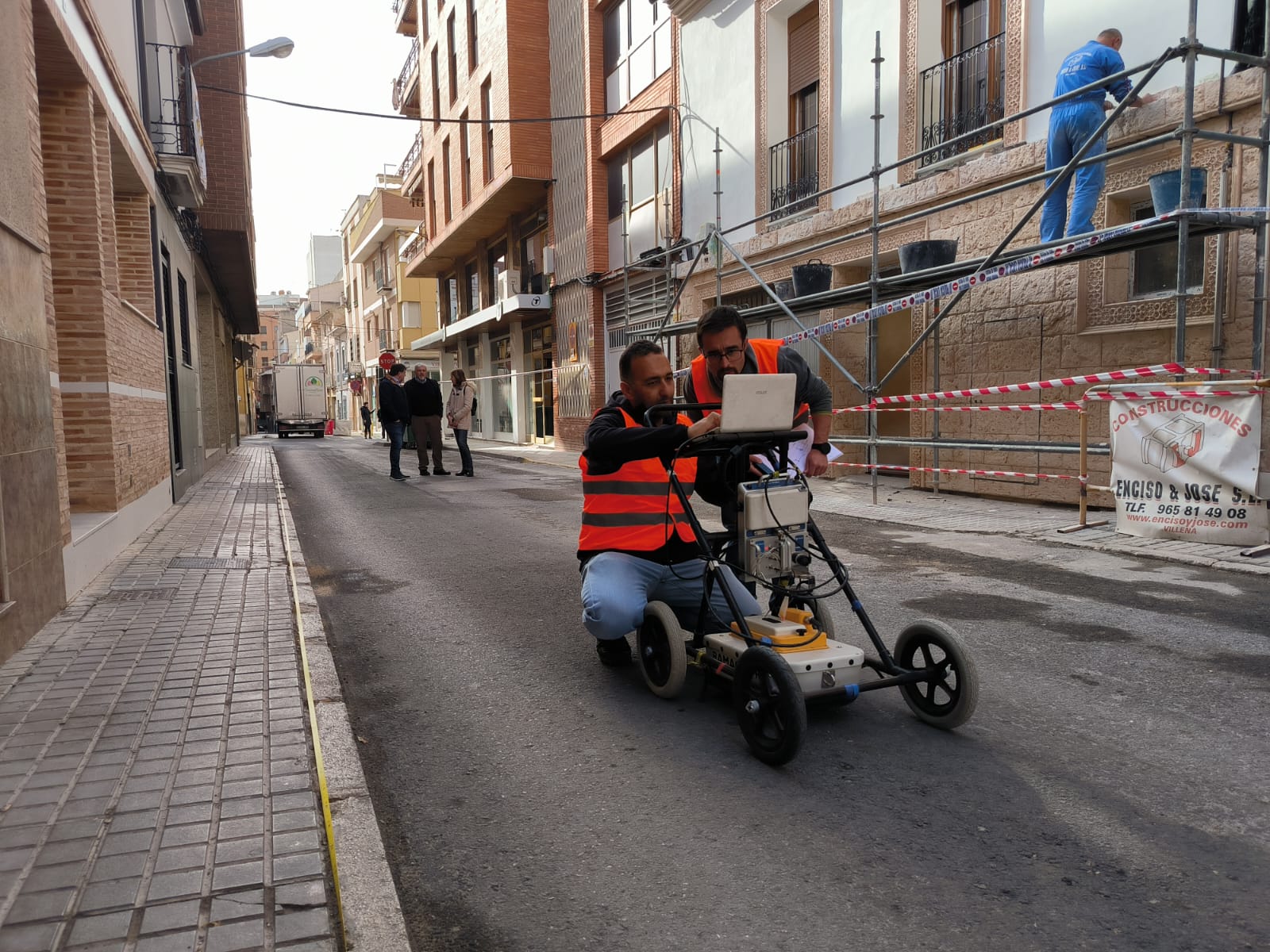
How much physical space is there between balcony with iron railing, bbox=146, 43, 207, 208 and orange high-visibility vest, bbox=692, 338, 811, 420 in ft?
35.7

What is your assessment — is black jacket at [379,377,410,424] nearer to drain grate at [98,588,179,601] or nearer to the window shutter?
the window shutter

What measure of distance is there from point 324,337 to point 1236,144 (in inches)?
2851

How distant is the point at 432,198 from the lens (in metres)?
32.2

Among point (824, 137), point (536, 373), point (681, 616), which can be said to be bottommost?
point (681, 616)

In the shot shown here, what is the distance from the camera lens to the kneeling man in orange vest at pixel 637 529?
3.74 metres

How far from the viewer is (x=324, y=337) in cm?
7331

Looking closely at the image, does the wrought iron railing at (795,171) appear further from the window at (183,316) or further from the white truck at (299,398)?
the white truck at (299,398)

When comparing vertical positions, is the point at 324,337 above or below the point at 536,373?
above

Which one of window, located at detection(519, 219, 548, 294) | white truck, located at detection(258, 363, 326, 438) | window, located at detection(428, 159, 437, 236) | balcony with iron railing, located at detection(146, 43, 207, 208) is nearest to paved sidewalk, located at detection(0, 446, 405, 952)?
balcony with iron railing, located at detection(146, 43, 207, 208)

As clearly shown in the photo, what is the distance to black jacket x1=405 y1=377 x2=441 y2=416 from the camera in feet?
49.1

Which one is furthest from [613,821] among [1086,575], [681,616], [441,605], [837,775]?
[1086,575]

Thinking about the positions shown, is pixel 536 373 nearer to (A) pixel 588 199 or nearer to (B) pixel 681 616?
(A) pixel 588 199

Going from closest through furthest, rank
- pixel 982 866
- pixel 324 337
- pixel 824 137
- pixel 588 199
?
pixel 982 866 → pixel 824 137 → pixel 588 199 → pixel 324 337

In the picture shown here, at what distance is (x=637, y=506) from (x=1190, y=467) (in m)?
5.18
